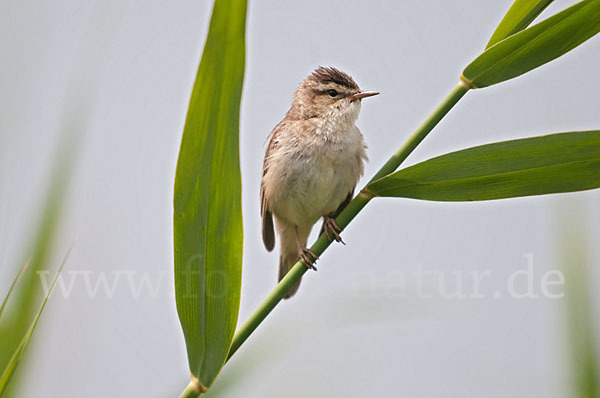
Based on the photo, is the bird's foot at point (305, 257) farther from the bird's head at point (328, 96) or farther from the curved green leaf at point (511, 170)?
the bird's head at point (328, 96)

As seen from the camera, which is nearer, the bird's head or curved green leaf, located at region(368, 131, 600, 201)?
curved green leaf, located at region(368, 131, 600, 201)

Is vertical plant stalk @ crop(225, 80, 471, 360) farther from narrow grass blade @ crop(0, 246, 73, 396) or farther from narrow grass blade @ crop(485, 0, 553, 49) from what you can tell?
narrow grass blade @ crop(0, 246, 73, 396)

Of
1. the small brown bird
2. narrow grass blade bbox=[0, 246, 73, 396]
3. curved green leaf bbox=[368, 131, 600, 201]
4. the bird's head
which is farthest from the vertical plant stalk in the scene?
the bird's head

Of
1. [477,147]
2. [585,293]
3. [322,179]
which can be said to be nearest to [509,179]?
[477,147]

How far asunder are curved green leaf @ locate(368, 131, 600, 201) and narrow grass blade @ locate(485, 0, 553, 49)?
10.6 inches

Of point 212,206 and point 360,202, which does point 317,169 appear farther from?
point 212,206

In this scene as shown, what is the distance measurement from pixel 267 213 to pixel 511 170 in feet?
8.29

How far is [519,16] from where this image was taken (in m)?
1.36

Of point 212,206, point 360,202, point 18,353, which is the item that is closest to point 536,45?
point 360,202

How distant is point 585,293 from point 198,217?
0.87 meters

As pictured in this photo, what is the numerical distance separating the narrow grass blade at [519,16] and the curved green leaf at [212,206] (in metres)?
0.64

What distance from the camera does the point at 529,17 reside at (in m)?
1.36

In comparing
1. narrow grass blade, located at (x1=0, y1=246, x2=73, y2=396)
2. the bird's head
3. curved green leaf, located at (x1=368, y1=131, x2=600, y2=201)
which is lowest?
narrow grass blade, located at (x1=0, y1=246, x2=73, y2=396)

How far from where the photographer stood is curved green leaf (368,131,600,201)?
1255 millimetres
